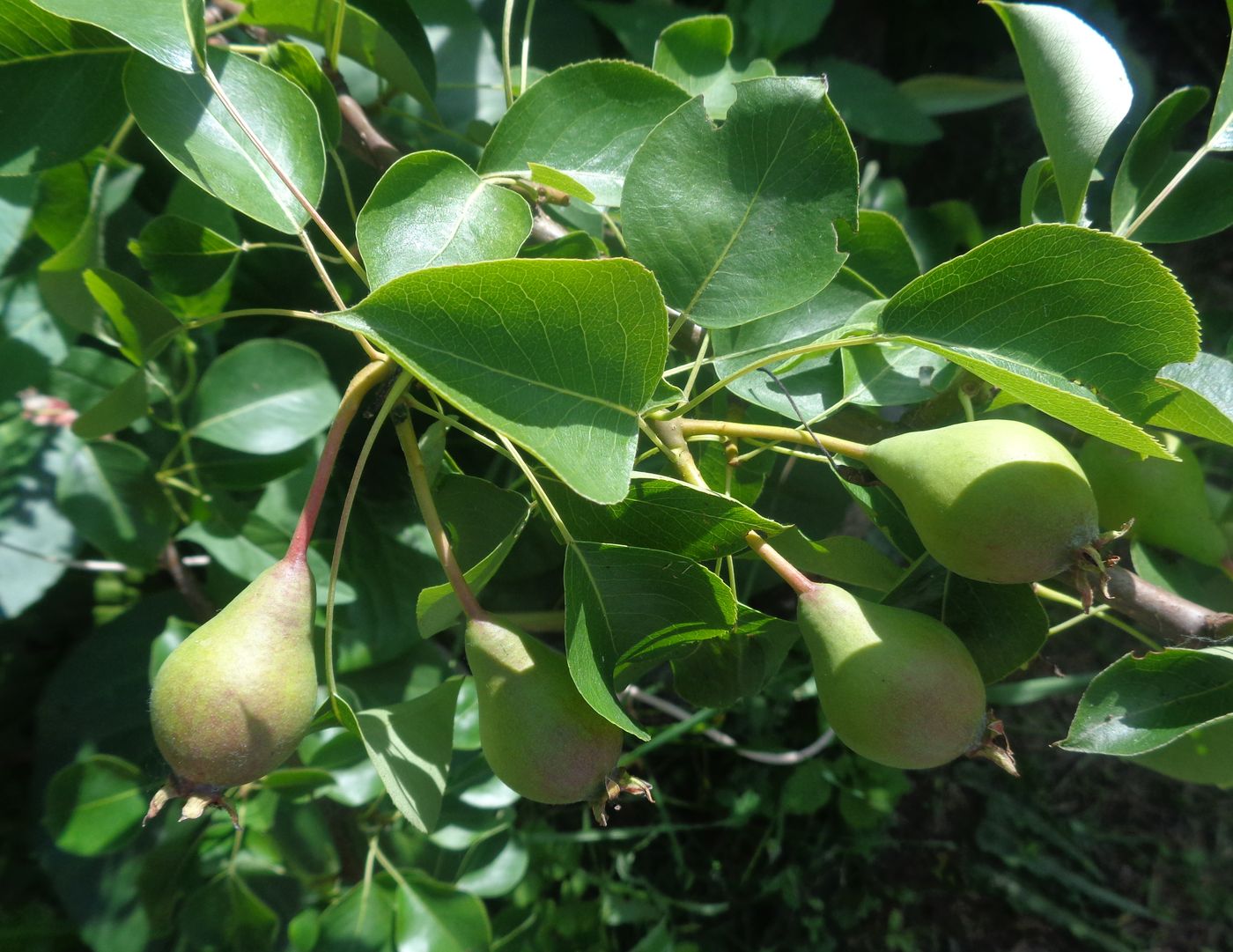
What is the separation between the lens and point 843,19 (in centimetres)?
143

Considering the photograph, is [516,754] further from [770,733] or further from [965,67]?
[965,67]

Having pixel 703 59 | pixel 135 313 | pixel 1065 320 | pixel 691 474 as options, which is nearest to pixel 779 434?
pixel 691 474

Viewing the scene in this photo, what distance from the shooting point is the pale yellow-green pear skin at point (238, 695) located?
0.47 m

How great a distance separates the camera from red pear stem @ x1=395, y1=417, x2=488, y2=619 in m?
0.54

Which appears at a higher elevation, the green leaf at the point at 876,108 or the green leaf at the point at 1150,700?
the green leaf at the point at 876,108

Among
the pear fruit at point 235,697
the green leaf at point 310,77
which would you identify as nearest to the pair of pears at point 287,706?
the pear fruit at point 235,697

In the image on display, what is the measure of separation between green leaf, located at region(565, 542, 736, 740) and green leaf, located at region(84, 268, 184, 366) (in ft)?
1.26

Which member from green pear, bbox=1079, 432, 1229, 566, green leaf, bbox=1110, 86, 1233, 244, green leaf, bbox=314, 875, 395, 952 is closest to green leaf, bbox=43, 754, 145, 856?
green leaf, bbox=314, 875, 395, 952

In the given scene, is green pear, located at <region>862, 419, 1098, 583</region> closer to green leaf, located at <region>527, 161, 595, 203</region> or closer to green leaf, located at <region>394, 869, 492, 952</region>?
green leaf, located at <region>527, 161, 595, 203</region>

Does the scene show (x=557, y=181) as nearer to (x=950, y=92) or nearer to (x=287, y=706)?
(x=287, y=706)

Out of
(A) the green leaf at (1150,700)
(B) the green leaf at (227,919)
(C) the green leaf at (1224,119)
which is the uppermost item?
(C) the green leaf at (1224,119)

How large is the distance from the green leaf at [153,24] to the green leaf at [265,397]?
0.35m

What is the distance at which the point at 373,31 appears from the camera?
71cm

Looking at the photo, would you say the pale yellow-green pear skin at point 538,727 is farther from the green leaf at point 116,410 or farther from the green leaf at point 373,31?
the green leaf at point 373,31
